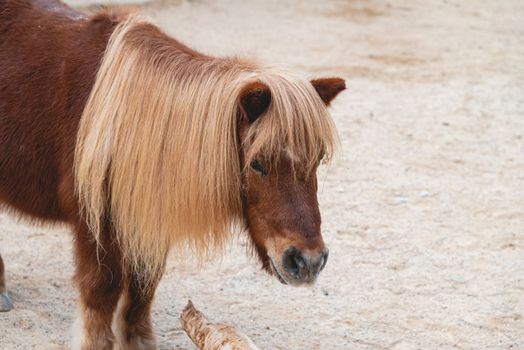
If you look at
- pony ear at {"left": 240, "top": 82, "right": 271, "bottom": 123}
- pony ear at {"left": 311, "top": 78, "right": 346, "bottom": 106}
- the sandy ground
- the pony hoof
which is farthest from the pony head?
the pony hoof

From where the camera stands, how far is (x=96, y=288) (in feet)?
11.2

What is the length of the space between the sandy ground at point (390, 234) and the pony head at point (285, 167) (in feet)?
2.01

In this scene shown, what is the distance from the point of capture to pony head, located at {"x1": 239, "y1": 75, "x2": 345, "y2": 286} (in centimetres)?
300

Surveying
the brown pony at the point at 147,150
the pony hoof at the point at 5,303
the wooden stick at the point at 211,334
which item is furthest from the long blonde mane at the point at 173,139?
the pony hoof at the point at 5,303

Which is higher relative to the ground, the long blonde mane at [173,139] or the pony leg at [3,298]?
the long blonde mane at [173,139]

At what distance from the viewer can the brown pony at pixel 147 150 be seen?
9.97 feet

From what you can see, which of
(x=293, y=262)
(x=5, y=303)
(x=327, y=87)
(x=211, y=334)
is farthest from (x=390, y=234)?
(x=5, y=303)

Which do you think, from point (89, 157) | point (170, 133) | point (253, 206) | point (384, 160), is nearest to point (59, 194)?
point (89, 157)

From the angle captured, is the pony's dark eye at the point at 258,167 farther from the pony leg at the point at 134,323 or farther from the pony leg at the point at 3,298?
the pony leg at the point at 3,298

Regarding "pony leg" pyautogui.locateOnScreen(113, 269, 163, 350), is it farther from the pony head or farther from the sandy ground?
the pony head

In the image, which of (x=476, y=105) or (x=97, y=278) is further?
(x=476, y=105)

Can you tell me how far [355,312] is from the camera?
4.32 m

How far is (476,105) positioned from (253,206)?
4880mm

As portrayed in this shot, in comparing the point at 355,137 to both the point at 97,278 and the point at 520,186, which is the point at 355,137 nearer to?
the point at 520,186
